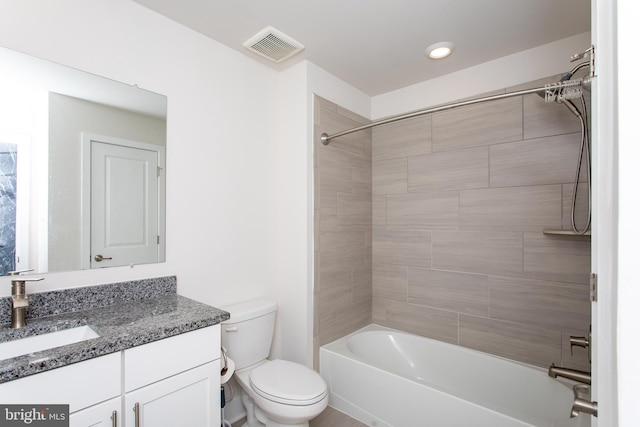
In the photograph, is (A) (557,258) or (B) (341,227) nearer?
(A) (557,258)

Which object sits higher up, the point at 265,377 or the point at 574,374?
the point at 574,374

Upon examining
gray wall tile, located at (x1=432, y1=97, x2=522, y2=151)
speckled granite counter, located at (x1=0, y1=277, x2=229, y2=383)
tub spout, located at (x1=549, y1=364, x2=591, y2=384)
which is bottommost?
tub spout, located at (x1=549, y1=364, x2=591, y2=384)

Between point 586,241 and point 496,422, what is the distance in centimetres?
118

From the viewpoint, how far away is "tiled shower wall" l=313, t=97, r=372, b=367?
2189 mm

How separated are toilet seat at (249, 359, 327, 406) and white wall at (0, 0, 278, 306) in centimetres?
50

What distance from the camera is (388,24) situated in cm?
175

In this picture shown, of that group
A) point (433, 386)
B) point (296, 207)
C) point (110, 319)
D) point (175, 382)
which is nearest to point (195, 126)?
point (296, 207)

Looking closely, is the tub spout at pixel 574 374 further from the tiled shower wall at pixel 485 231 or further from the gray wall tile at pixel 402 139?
the gray wall tile at pixel 402 139

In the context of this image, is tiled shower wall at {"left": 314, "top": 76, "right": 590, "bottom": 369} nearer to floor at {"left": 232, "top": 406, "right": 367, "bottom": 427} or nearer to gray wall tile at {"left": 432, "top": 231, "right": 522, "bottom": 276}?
gray wall tile at {"left": 432, "top": 231, "right": 522, "bottom": 276}

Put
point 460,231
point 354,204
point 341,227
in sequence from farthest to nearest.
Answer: point 354,204 → point 341,227 → point 460,231

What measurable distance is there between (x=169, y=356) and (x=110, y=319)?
0.32 m
